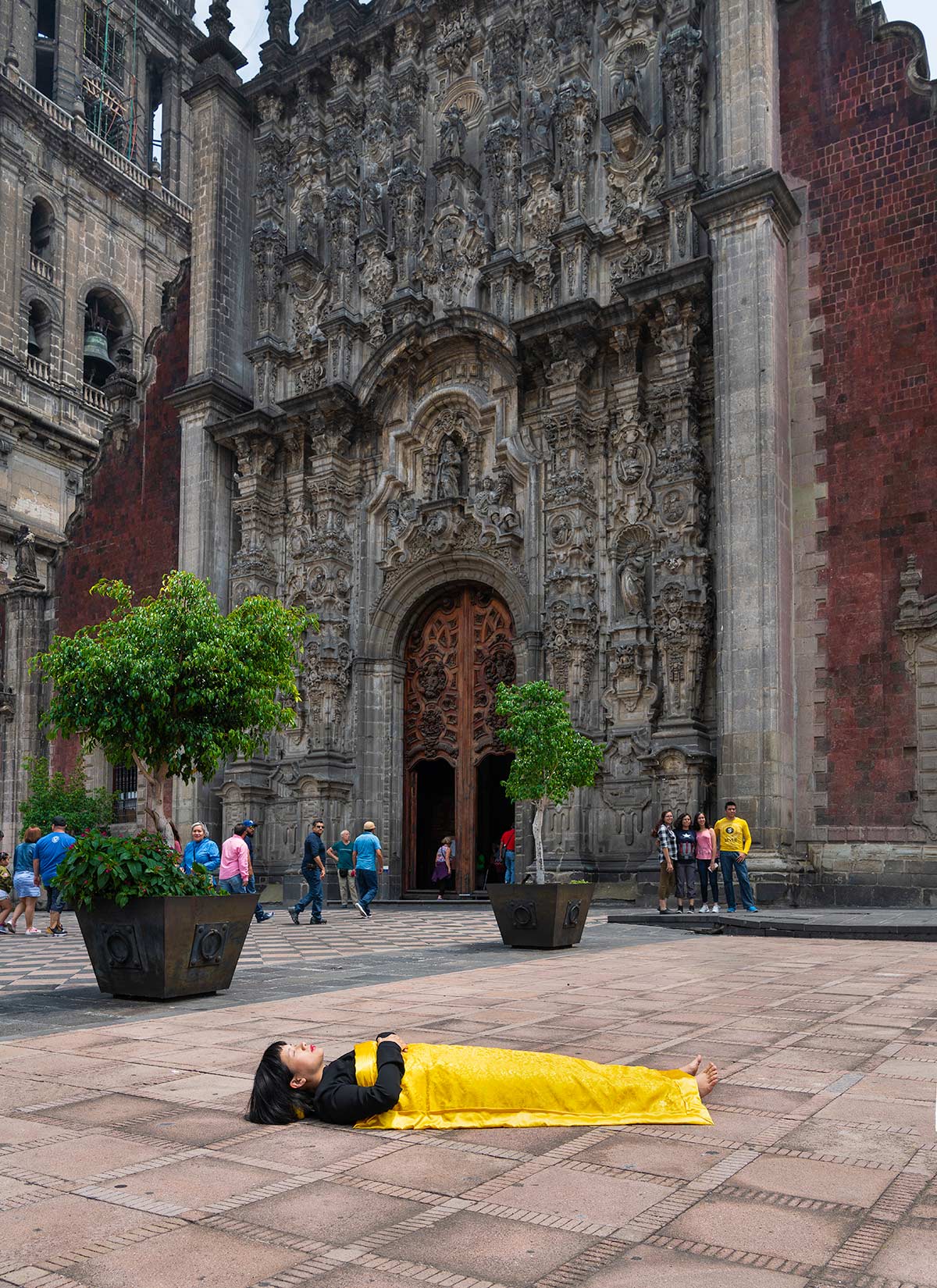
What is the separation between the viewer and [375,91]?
85.2 ft

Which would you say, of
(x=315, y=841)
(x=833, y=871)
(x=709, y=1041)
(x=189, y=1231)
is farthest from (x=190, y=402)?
(x=189, y=1231)

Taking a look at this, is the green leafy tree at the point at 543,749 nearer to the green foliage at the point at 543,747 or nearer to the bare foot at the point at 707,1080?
the green foliage at the point at 543,747

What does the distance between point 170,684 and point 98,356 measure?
29573 mm

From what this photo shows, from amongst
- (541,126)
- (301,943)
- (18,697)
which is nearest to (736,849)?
(301,943)

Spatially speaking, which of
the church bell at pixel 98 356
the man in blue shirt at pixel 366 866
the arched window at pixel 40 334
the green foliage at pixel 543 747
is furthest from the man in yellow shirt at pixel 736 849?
the arched window at pixel 40 334

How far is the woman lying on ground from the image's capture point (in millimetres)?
4562

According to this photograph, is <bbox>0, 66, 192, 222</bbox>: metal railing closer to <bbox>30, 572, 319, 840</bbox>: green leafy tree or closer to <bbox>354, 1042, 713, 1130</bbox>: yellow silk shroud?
<bbox>30, 572, 319, 840</bbox>: green leafy tree

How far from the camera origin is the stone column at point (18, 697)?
93.5 ft

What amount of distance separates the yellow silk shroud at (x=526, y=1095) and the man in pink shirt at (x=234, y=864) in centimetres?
1060

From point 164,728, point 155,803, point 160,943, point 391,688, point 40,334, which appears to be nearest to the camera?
point 160,943

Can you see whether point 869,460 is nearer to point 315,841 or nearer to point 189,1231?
point 315,841

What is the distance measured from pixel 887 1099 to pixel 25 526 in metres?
32.6

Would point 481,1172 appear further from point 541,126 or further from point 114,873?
point 541,126

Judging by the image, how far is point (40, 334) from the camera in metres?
37.2
